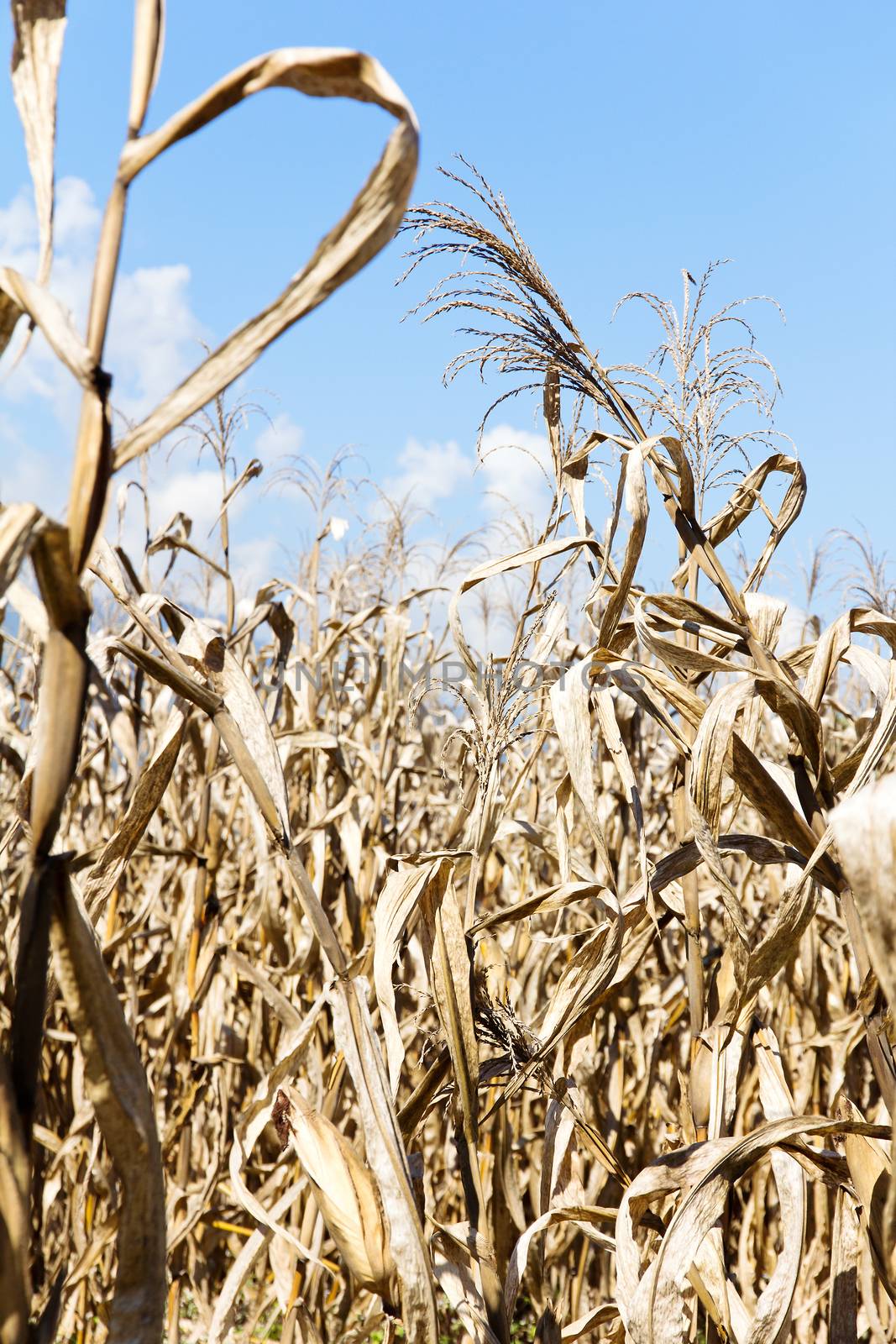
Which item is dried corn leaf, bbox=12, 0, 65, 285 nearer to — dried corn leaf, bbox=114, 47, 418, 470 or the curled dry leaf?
dried corn leaf, bbox=114, 47, 418, 470

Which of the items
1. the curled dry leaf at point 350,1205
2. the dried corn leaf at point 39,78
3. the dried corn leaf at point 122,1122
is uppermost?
the dried corn leaf at point 39,78

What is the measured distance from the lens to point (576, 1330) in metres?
1.41

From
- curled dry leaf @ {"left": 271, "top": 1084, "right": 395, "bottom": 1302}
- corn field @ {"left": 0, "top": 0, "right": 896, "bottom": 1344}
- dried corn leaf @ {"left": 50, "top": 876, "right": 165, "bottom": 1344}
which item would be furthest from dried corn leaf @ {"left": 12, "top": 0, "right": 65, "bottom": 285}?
curled dry leaf @ {"left": 271, "top": 1084, "right": 395, "bottom": 1302}

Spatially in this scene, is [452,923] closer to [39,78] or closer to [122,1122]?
[122,1122]

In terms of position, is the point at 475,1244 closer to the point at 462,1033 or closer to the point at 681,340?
Result: the point at 462,1033

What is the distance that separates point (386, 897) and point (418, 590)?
2091 millimetres

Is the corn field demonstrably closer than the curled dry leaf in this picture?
Yes

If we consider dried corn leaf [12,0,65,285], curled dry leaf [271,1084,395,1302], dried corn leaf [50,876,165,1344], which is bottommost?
curled dry leaf [271,1084,395,1302]

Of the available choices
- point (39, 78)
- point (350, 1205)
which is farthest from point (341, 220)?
point (350, 1205)

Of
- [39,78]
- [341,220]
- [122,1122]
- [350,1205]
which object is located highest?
[39,78]

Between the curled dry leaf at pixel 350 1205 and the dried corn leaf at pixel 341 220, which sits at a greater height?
the dried corn leaf at pixel 341 220

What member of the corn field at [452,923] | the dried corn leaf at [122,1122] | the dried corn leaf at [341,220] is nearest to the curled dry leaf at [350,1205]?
the corn field at [452,923]

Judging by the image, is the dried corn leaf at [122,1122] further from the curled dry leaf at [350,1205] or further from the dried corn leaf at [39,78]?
the dried corn leaf at [39,78]

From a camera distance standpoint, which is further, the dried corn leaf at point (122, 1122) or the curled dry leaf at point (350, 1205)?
the curled dry leaf at point (350, 1205)
